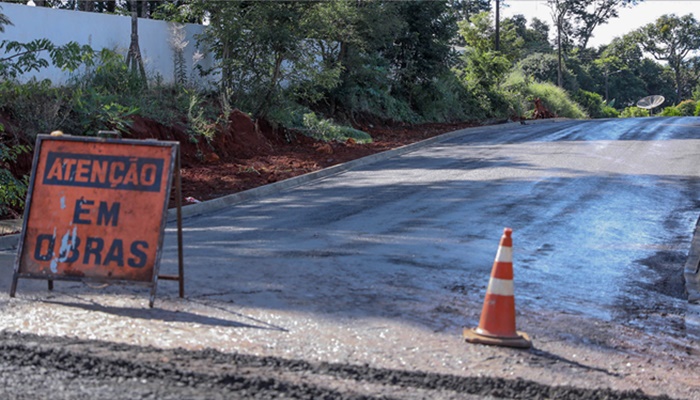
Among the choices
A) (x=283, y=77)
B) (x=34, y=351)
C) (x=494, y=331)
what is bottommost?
(x=34, y=351)

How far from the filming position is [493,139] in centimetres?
2705

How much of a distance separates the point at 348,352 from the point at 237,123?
1598cm

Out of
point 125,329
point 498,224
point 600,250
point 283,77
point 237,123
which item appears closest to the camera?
point 125,329

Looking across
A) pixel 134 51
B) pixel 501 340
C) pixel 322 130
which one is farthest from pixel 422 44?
pixel 501 340

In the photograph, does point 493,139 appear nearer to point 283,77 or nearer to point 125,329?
point 283,77

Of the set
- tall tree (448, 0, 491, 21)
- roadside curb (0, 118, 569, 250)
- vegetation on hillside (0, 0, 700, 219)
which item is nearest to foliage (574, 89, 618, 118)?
vegetation on hillside (0, 0, 700, 219)

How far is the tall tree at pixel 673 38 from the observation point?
281 ft

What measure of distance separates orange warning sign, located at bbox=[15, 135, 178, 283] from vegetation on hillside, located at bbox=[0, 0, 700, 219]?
500 cm

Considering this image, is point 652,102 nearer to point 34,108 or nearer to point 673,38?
point 673,38

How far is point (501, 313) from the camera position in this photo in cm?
624

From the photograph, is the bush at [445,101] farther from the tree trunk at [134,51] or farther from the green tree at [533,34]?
the green tree at [533,34]

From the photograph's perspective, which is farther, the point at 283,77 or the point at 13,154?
the point at 283,77

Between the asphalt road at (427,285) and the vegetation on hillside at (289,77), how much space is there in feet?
12.3

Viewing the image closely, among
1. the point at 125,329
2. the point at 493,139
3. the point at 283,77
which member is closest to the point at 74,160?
the point at 125,329
